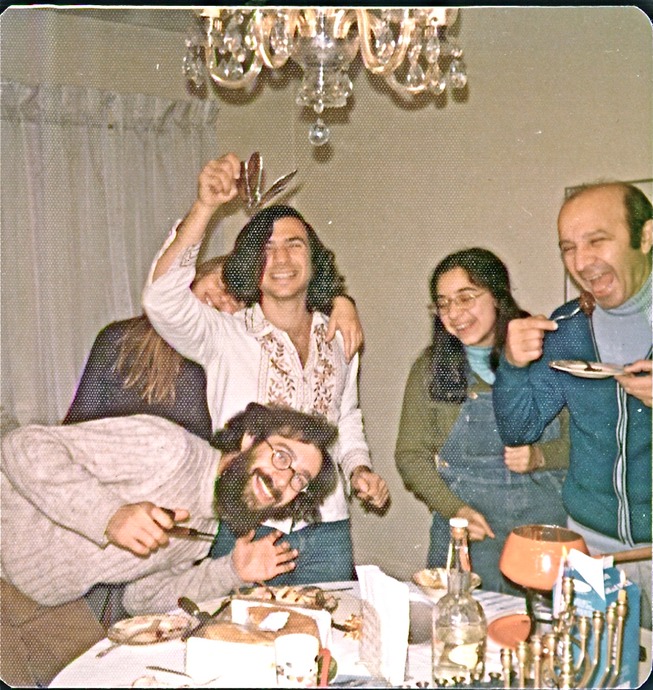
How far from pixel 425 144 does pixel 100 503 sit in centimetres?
106

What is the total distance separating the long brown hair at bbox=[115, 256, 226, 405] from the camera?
2.00 meters

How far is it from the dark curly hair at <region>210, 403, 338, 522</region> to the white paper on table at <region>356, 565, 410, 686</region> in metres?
0.45

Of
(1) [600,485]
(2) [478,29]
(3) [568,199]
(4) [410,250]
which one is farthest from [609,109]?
(1) [600,485]

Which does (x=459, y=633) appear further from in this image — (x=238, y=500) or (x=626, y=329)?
(x=626, y=329)

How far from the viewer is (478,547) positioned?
2.11 metres

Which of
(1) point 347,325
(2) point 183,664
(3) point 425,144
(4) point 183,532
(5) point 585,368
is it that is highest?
(3) point 425,144

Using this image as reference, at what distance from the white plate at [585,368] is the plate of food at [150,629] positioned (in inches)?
38.1

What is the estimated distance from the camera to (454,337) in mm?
2059

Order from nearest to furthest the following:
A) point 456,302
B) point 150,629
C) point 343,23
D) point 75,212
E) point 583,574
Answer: point 343,23
point 583,574
point 150,629
point 75,212
point 456,302

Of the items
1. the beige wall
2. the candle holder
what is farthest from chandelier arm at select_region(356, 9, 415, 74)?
the candle holder

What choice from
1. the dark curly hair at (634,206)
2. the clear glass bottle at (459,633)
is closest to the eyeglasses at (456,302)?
the dark curly hair at (634,206)

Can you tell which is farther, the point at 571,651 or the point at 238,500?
the point at 238,500

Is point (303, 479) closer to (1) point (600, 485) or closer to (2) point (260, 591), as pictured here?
(2) point (260, 591)

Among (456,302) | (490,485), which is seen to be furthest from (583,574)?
(456,302)
